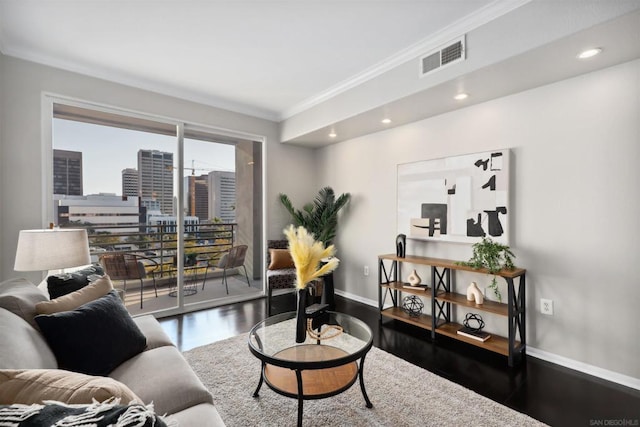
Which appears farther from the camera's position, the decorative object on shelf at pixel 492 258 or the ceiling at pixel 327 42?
the decorative object on shelf at pixel 492 258

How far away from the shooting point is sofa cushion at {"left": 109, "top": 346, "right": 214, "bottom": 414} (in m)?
1.34

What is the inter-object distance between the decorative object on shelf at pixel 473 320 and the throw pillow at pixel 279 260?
7.17ft

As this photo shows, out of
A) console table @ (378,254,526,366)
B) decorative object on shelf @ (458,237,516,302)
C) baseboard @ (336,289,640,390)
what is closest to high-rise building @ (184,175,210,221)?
console table @ (378,254,526,366)

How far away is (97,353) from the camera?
150 centimetres

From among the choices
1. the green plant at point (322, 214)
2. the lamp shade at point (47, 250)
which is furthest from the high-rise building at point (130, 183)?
the green plant at point (322, 214)

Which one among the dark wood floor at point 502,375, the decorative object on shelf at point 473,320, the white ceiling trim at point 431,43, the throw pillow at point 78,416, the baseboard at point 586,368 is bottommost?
the dark wood floor at point 502,375

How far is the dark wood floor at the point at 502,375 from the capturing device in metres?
1.92

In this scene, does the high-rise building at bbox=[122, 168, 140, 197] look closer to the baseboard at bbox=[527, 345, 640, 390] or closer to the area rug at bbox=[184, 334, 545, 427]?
the area rug at bbox=[184, 334, 545, 427]

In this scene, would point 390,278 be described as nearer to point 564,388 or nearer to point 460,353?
point 460,353

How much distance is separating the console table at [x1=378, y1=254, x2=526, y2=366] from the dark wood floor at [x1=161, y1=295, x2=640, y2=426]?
11 cm

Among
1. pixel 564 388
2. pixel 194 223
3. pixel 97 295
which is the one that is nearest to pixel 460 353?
pixel 564 388

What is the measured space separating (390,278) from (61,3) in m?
3.93

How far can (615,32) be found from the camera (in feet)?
6.03

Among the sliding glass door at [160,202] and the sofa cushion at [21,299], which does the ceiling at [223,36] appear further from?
the sofa cushion at [21,299]
